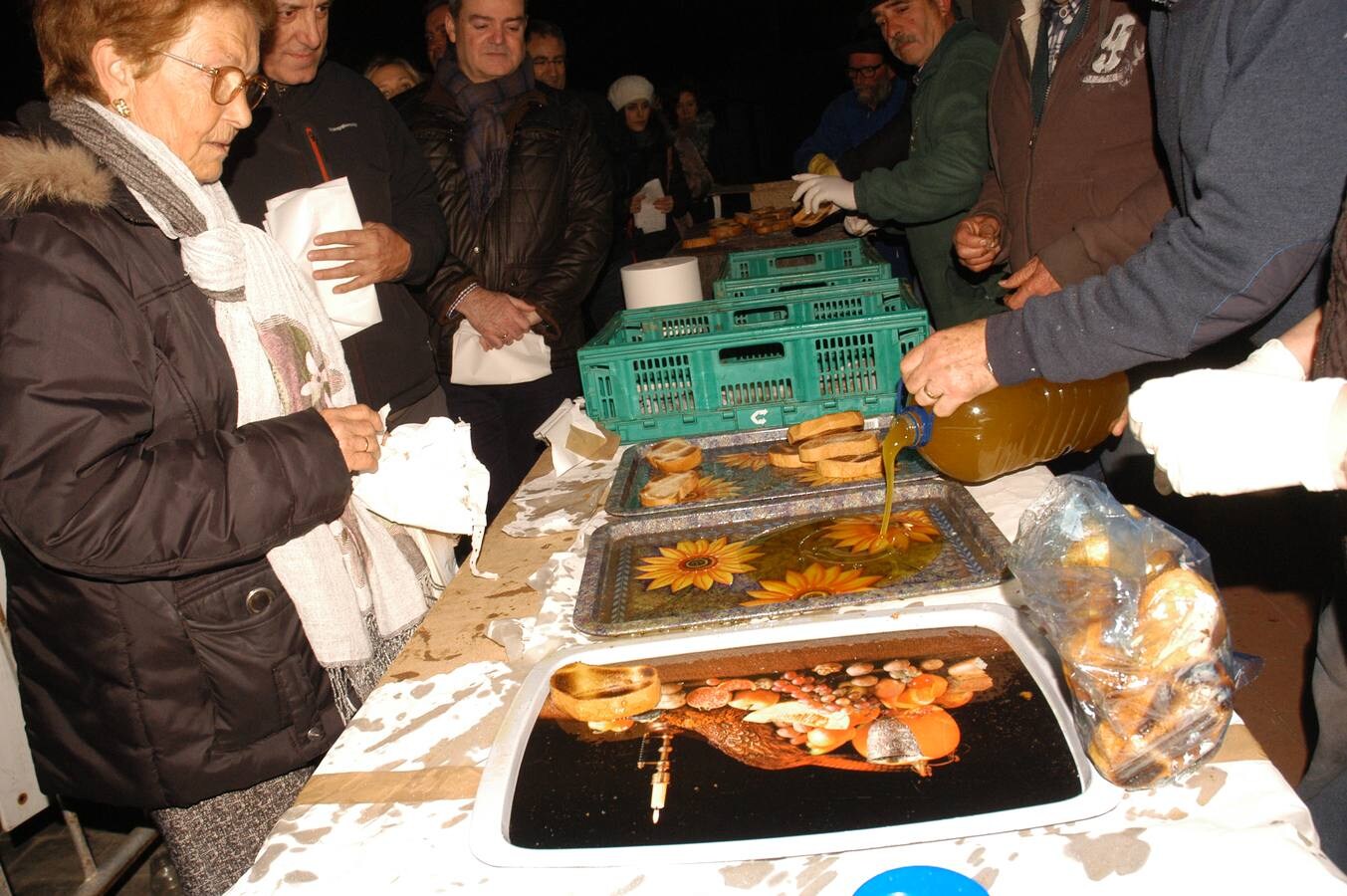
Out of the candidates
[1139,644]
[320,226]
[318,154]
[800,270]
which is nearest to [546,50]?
[800,270]

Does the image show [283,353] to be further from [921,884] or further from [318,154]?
[921,884]

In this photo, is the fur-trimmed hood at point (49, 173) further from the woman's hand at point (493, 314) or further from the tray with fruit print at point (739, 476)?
the woman's hand at point (493, 314)

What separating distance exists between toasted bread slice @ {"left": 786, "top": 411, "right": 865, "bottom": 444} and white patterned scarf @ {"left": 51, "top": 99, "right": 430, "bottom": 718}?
845 mm

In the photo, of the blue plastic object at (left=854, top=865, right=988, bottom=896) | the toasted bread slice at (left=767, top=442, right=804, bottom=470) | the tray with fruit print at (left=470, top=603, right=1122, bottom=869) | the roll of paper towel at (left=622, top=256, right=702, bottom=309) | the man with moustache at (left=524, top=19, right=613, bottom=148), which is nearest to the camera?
the blue plastic object at (left=854, top=865, right=988, bottom=896)

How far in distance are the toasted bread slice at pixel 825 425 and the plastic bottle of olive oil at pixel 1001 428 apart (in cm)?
24

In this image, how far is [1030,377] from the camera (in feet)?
5.15

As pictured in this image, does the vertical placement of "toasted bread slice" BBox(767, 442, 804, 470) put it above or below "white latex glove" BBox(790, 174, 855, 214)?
below

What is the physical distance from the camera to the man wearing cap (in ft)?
18.3

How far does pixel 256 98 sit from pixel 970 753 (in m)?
1.60

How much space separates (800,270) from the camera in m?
3.32

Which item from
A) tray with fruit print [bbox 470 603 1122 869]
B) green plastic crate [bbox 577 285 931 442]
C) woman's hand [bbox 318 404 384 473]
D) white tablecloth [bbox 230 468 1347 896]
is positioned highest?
woman's hand [bbox 318 404 384 473]

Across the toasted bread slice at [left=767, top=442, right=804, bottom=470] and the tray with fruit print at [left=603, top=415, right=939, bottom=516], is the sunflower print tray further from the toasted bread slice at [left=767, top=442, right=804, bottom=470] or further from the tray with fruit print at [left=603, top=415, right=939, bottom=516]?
the toasted bread slice at [left=767, top=442, right=804, bottom=470]

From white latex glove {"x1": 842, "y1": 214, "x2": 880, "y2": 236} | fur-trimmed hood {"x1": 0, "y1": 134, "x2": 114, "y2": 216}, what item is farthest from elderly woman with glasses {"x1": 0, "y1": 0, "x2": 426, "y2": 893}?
white latex glove {"x1": 842, "y1": 214, "x2": 880, "y2": 236}

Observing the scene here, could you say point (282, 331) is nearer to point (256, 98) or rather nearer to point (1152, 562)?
point (256, 98)
